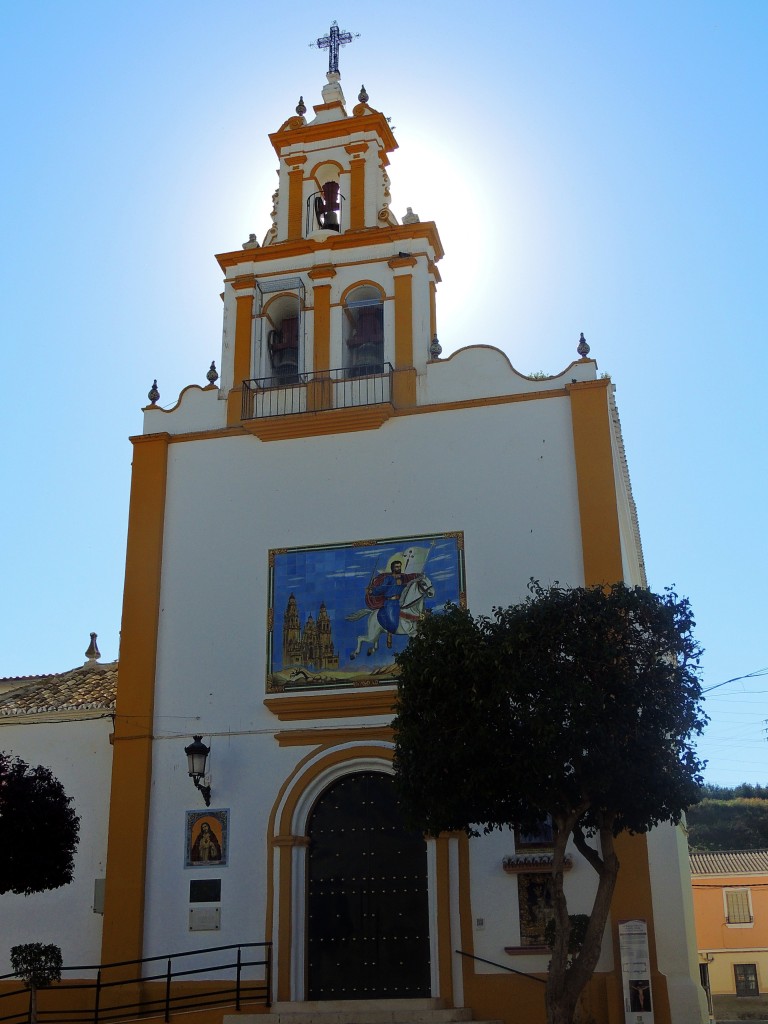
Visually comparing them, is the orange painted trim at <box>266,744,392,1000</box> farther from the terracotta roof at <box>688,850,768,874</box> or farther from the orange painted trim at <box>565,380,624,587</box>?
the terracotta roof at <box>688,850,768,874</box>

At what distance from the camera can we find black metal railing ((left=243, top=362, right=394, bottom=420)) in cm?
Answer: 1598

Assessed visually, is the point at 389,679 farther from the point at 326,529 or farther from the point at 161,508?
the point at 161,508

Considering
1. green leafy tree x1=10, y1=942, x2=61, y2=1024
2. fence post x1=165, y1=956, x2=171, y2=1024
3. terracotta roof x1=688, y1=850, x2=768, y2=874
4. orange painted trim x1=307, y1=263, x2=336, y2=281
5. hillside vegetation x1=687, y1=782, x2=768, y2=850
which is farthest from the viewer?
hillside vegetation x1=687, y1=782, x2=768, y2=850

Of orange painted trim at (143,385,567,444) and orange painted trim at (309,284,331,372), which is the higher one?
orange painted trim at (309,284,331,372)

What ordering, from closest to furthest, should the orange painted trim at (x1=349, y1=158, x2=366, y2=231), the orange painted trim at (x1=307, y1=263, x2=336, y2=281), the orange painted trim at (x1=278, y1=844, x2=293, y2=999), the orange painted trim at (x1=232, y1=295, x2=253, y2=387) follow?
the orange painted trim at (x1=278, y1=844, x2=293, y2=999) → the orange painted trim at (x1=232, y1=295, x2=253, y2=387) → the orange painted trim at (x1=307, y1=263, x2=336, y2=281) → the orange painted trim at (x1=349, y1=158, x2=366, y2=231)

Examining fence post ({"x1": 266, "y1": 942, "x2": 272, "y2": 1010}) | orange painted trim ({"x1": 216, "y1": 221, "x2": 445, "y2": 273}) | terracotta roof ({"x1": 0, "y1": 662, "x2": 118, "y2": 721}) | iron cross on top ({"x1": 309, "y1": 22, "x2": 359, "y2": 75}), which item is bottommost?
fence post ({"x1": 266, "y1": 942, "x2": 272, "y2": 1010})

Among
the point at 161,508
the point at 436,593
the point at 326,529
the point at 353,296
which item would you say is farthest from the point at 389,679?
the point at 353,296

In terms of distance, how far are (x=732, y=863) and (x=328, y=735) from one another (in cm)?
2341

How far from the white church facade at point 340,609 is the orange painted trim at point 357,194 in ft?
0.41

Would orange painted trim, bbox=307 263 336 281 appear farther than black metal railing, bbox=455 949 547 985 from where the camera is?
Yes

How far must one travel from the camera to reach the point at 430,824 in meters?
11.1

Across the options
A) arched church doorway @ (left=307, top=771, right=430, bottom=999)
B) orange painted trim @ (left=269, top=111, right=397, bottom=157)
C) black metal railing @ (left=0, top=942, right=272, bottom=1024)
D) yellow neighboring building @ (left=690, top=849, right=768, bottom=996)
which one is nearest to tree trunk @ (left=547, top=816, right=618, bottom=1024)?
arched church doorway @ (left=307, top=771, right=430, bottom=999)

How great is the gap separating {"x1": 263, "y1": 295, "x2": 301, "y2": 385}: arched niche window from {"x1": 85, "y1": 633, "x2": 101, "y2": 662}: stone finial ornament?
5.31m

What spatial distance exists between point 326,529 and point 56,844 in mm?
5300
